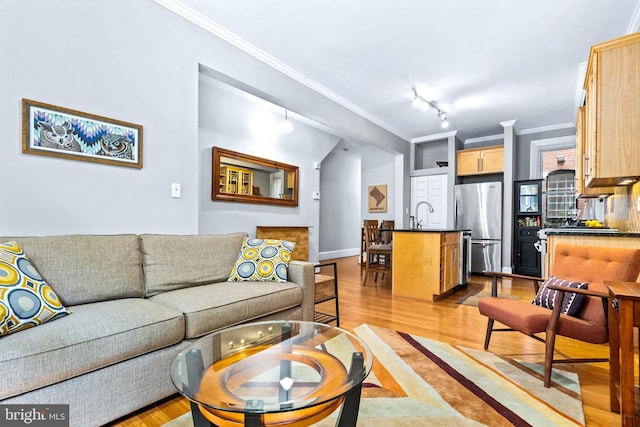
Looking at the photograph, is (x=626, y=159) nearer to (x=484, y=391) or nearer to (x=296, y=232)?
(x=484, y=391)

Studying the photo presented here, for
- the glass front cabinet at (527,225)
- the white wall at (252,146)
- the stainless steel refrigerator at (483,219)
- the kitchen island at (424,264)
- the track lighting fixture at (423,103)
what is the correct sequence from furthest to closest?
the stainless steel refrigerator at (483,219)
the glass front cabinet at (527,225)
the track lighting fixture at (423,103)
the white wall at (252,146)
the kitchen island at (424,264)

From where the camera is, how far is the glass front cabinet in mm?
5570

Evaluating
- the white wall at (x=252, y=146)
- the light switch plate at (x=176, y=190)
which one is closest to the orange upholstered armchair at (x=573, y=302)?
the light switch plate at (x=176, y=190)

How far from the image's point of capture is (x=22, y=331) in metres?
1.36

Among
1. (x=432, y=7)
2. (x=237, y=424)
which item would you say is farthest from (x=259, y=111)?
(x=237, y=424)

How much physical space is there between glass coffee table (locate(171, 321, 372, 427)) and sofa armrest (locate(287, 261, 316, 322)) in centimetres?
90

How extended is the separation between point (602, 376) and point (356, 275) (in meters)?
3.79

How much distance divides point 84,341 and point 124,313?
0.24 m

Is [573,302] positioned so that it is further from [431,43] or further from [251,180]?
[251,180]

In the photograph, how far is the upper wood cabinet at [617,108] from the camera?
229cm

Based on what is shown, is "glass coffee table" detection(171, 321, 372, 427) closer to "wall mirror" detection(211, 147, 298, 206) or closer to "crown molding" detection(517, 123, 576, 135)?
"wall mirror" detection(211, 147, 298, 206)

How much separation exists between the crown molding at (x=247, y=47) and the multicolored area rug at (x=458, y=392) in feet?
9.51

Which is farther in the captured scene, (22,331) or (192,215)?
(192,215)

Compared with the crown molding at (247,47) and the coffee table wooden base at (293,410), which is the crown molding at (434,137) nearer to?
the crown molding at (247,47)
